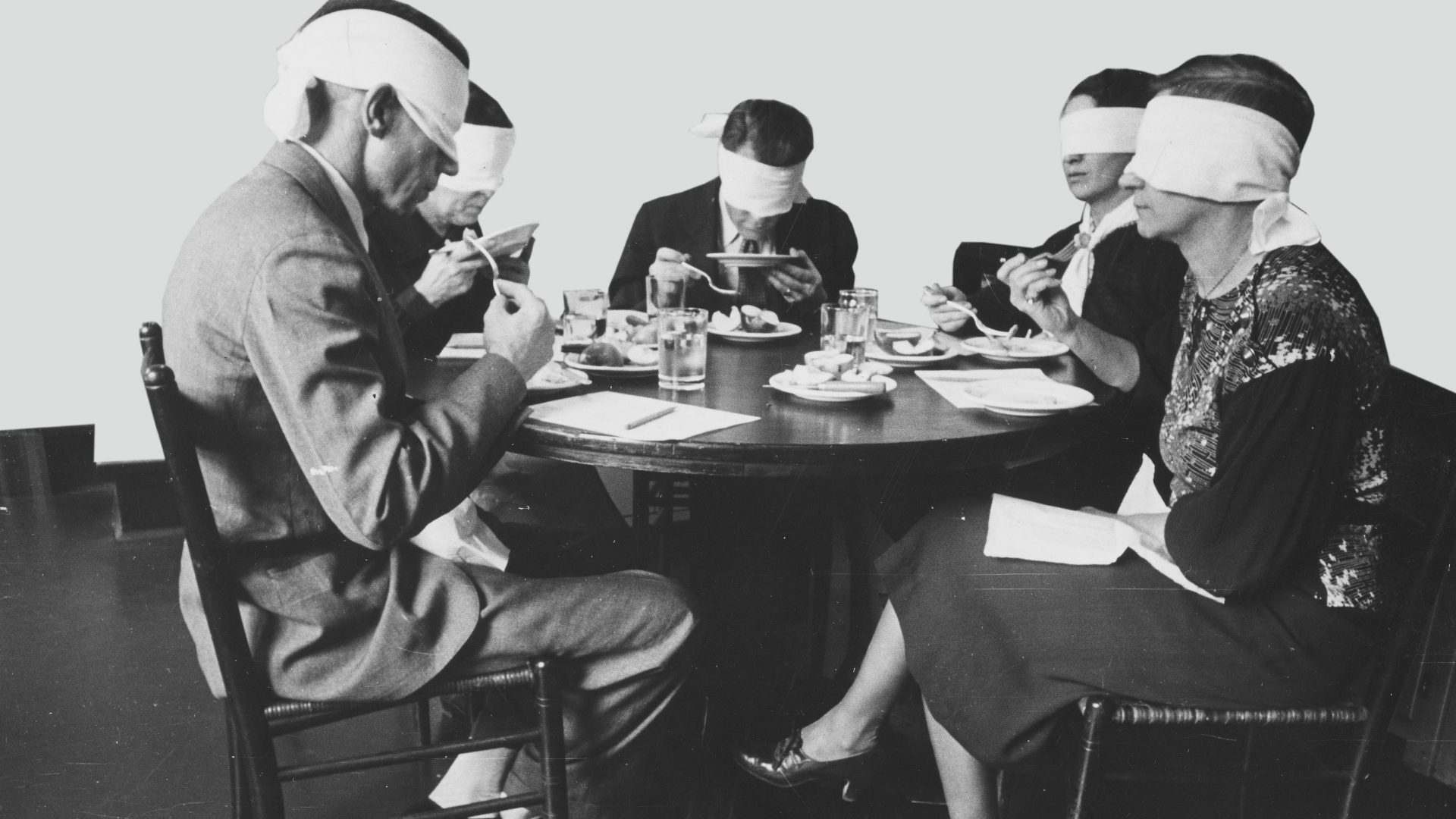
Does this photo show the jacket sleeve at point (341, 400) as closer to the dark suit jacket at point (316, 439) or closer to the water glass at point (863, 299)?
the dark suit jacket at point (316, 439)

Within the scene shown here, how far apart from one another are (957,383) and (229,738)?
1.47 metres

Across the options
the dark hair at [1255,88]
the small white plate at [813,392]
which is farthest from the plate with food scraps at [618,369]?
the dark hair at [1255,88]

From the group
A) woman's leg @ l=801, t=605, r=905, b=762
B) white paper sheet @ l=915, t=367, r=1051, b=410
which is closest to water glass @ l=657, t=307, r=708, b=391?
white paper sheet @ l=915, t=367, r=1051, b=410

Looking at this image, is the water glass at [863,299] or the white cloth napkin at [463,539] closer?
the white cloth napkin at [463,539]

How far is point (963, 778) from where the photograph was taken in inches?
70.1

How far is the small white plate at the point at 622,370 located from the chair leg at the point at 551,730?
2.32 feet

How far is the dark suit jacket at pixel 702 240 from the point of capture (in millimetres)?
3328

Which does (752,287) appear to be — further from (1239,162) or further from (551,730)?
(551,730)

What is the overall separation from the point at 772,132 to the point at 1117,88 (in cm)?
94

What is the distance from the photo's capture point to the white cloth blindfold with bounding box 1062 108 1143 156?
291cm

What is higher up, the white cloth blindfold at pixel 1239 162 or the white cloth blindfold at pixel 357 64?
the white cloth blindfold at pixel 357 64

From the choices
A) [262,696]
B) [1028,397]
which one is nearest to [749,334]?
[1028,397]

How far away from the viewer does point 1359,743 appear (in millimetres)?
1568

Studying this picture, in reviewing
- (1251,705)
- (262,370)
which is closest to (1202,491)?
(1251,705)
